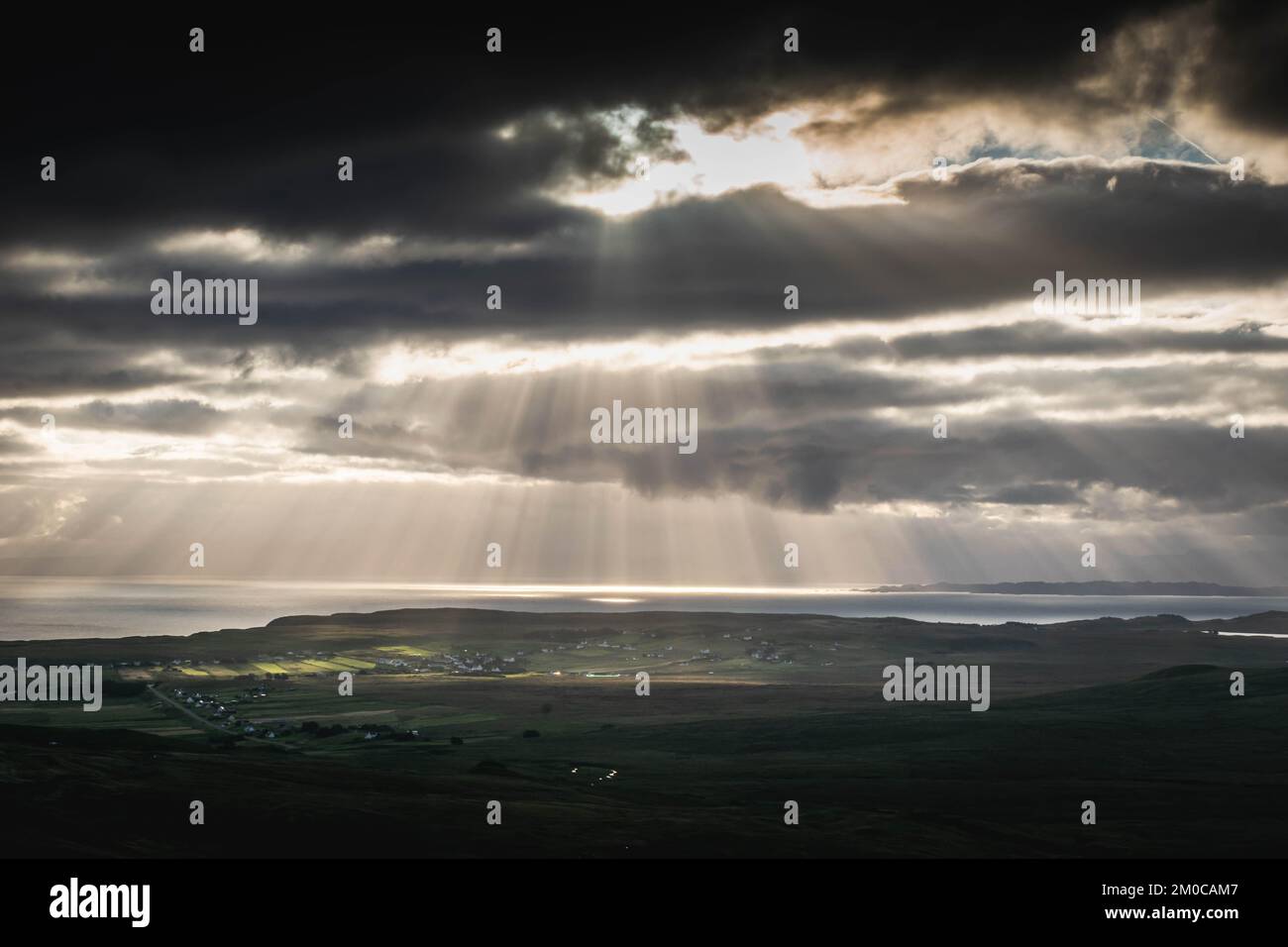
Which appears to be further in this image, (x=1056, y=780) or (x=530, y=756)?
(x=530, y=756)
